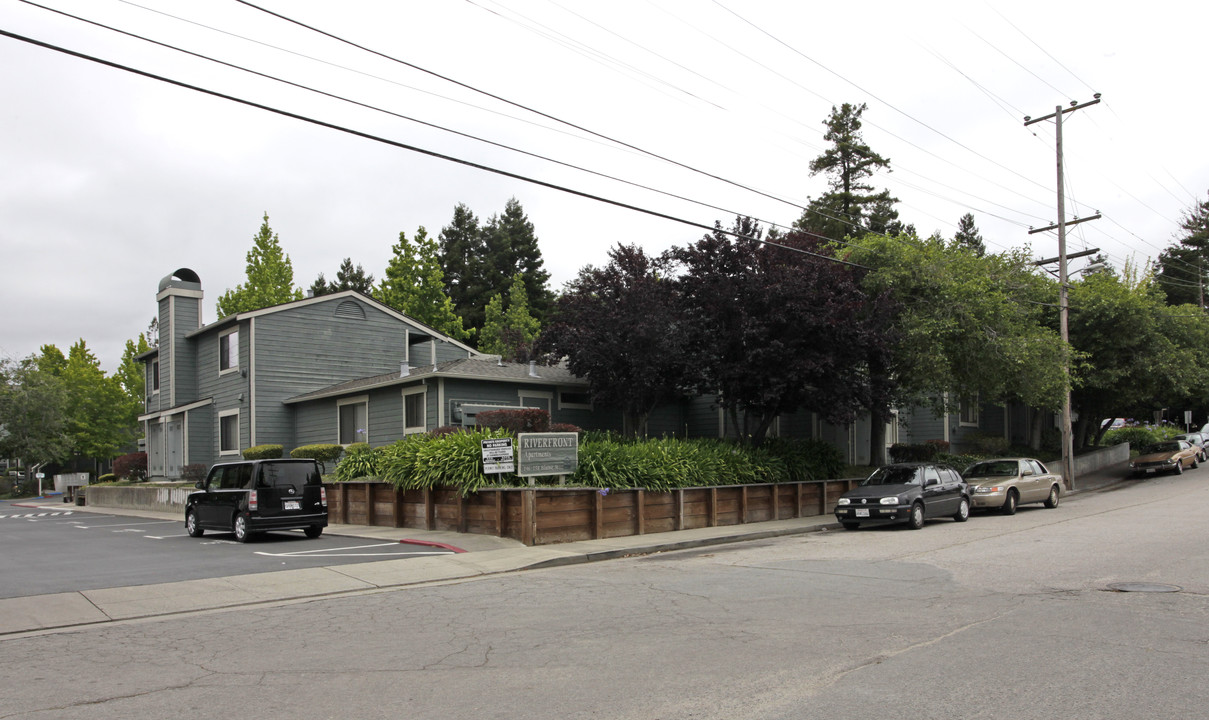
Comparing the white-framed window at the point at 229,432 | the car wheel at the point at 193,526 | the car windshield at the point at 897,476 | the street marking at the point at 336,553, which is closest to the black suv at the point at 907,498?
the car windshield at the point at 897,476

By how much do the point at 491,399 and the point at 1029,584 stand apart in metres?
18.1

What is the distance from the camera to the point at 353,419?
1134 inches

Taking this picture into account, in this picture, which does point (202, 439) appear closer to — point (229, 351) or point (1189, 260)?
point (229, 351)

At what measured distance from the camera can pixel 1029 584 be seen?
10852 millimetres

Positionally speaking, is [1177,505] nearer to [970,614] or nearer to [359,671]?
[970,614]

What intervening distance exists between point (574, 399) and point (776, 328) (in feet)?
29.5

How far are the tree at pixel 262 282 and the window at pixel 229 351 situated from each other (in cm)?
1953

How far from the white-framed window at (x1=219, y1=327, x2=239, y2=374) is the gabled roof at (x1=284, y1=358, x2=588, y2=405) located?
2741 millimetres

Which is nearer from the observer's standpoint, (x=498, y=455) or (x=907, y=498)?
(x=498, y=455)

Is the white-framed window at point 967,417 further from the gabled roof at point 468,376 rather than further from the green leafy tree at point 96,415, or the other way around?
the green leafy tree at point 96,415

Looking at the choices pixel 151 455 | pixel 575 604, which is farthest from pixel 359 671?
pixel 151 455


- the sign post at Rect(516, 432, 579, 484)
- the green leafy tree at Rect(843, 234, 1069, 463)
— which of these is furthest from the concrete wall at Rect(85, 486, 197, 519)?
the green leafy tree at Rect(843, 234, 1069, 463)

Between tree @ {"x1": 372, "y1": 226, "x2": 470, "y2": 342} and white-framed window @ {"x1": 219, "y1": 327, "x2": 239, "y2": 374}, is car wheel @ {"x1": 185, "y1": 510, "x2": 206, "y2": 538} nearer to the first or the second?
white-framed window @ {"x1": 219, "y1": 327, "x2": 239, "y2": 374}

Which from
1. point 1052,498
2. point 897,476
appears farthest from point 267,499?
point 1052,498
